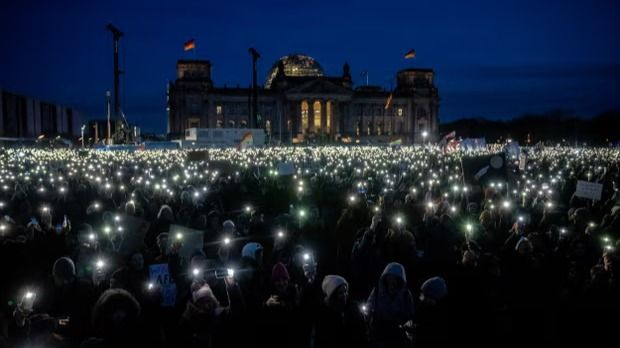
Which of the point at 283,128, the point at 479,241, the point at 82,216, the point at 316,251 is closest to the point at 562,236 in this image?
the point at 479,241

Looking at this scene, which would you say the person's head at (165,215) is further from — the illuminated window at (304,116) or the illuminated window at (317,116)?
the illuminated window at (317,116)

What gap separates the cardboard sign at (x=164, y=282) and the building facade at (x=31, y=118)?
2824 inches

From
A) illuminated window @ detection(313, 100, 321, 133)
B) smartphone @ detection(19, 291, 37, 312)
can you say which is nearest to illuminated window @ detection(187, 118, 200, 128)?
illuminated window @ detection(313, 100, 321, 133)

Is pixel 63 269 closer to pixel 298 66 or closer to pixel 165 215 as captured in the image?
pixel 165 215

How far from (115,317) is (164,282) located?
8.73 ft

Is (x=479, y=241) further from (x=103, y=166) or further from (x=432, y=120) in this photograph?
(x=432, y=120)

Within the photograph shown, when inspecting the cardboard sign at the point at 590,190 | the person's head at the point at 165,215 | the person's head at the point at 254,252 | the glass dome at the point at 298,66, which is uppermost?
the glass dome at the point at 298,66

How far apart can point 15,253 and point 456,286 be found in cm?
573

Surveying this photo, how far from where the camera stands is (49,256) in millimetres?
7926

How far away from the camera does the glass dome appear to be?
364ft

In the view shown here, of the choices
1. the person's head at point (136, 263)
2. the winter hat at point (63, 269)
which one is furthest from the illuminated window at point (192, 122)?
the winter hat at point (63, 269)

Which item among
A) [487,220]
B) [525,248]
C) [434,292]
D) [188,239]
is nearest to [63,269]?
[188,239]

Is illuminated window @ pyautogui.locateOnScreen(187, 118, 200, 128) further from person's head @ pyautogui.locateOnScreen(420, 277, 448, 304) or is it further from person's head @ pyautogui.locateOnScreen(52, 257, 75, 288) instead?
person's head @ pyautogui.locateOnScreen(420, 277, 448, 304)

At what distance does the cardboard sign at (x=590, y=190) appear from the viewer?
1152cm
